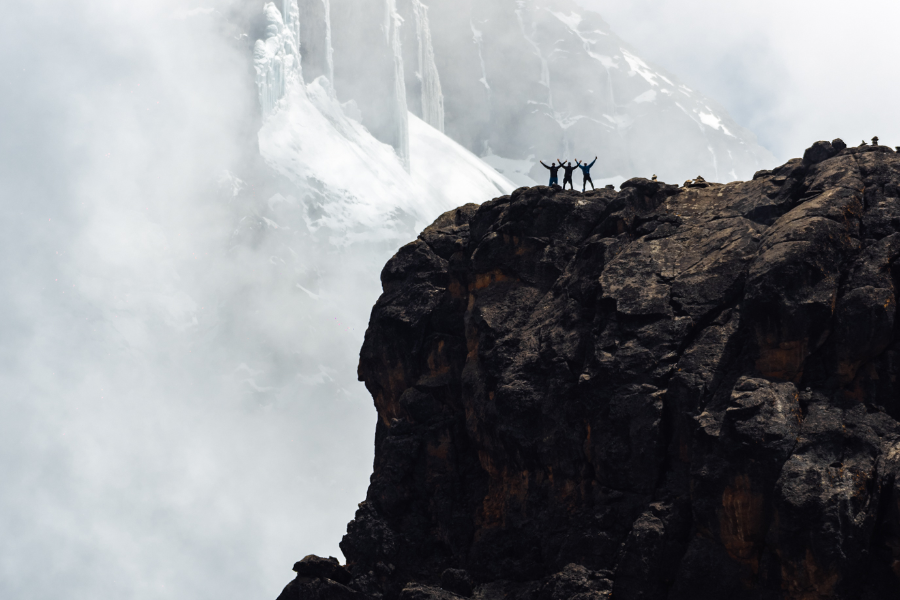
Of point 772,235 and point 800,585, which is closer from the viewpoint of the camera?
point 800,585

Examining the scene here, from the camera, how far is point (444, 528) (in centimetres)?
4359

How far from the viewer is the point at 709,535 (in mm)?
33000

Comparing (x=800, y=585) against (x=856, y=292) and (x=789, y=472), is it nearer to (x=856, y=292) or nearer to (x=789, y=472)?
(x=789, y=472)

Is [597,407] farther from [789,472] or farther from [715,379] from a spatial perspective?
[789,472]

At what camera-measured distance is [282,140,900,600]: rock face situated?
1232 inches

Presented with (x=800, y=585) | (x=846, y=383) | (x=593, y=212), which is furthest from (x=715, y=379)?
(x=593, y=212)

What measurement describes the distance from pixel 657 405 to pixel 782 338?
5.99 metres

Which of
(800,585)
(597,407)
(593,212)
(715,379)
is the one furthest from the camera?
Answer: (593,212)

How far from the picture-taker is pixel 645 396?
36875 mm

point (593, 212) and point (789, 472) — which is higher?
point (593, 212)

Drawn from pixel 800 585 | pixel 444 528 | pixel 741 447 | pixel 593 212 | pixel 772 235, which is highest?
pixel 593 212

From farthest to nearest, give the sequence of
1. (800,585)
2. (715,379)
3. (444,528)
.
A: (444,528), (715,379), (800,585)

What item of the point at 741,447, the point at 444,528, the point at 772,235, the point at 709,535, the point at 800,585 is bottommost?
the point at 800,585

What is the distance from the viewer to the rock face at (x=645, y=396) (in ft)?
103
